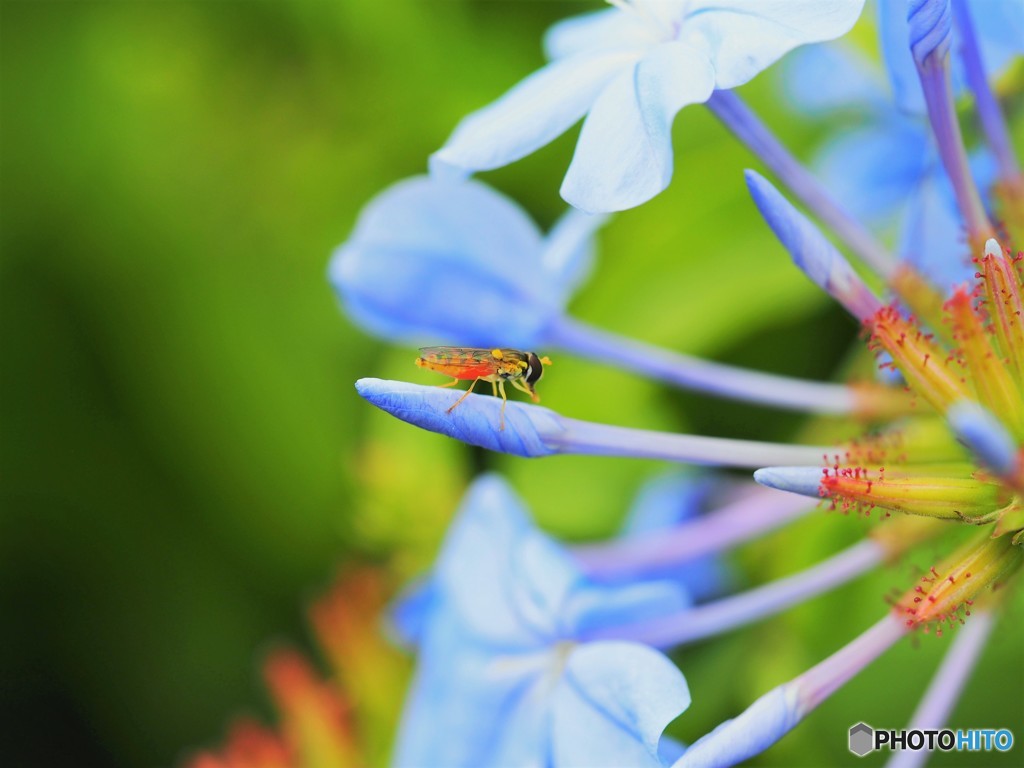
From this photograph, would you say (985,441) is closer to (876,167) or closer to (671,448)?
(671,448)

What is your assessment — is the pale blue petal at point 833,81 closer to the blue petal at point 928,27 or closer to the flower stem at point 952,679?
the blue petal at point 928,27

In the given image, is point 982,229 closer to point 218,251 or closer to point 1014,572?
point 1014,572

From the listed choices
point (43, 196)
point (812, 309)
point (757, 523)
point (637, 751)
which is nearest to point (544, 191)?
point (812, 309)

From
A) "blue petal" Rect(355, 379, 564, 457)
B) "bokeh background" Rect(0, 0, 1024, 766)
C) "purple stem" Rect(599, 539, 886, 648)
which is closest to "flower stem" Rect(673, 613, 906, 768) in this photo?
"purple stem" Rect(599, 539, 886, 648)

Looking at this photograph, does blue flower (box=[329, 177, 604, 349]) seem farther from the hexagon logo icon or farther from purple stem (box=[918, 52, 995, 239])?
the hexagon logo icon

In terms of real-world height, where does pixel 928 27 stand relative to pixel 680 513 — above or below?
above

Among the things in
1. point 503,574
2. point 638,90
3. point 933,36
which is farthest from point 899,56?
point 503,574
